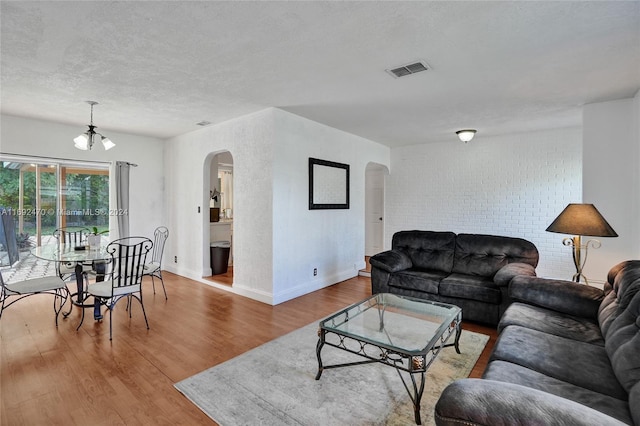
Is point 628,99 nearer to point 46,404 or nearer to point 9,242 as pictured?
point 46,404

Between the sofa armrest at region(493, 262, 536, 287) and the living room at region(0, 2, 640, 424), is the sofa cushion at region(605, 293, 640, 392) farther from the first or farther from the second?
the living room at region(0, 2, 640, 424)

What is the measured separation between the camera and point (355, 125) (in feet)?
15.6

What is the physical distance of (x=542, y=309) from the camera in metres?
2.52

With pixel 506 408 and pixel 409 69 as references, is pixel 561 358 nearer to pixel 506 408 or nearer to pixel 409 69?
pixel 506 408

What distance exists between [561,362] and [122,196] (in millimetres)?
6037

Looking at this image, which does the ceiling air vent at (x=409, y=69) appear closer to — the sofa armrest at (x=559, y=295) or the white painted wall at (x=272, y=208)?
the white painted wall at (x=272, y=208)

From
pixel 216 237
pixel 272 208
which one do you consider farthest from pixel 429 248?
pixel 216 237

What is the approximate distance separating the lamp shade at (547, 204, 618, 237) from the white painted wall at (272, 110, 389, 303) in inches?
112

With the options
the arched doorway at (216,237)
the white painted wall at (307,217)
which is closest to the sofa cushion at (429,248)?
the white painted wall at (307,217)

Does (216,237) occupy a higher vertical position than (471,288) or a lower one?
higher

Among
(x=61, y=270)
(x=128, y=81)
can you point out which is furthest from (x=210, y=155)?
(x=61, y=270)

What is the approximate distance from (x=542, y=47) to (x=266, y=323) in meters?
3.47

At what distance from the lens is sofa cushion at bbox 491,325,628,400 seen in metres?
1.54

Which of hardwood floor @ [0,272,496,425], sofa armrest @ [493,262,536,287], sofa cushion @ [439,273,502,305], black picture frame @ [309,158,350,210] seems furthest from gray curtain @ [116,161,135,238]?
sofa armrest @ [493,262,536,287]
